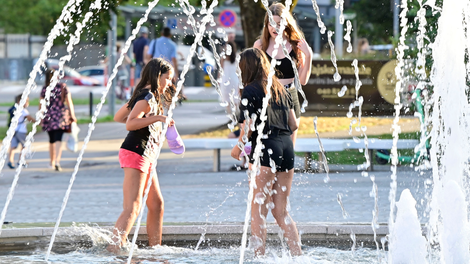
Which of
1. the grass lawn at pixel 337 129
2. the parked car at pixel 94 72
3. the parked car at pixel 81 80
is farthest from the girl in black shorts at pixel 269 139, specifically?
the parked car at pixel 94 72

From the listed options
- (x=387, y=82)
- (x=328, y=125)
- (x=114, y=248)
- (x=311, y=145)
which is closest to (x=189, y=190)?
(x=311, y=145)

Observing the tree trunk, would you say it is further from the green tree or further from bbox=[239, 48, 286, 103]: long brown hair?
the green tree

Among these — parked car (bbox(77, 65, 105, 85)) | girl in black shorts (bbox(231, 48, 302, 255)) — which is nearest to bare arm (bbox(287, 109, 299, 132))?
girl in black shorts (bbox(231, 48, 302, 255))

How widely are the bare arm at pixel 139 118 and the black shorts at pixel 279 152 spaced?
73 centimetres

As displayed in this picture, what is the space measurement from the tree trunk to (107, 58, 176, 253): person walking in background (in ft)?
30.6

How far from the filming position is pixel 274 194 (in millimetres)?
5297

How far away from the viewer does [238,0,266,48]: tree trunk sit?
1493cm

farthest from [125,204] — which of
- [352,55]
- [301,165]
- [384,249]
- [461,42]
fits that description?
[352,55]

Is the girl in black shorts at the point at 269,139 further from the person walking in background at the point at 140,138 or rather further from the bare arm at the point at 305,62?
the person walking in background at the point at 140,138

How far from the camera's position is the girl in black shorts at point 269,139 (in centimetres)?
512

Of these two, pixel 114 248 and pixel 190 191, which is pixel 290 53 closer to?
pixel 114 248

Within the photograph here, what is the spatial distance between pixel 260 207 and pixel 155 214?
98cm

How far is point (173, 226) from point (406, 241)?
196 centimetres

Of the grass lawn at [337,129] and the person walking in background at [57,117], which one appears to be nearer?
the person walking in background at [57,117]
